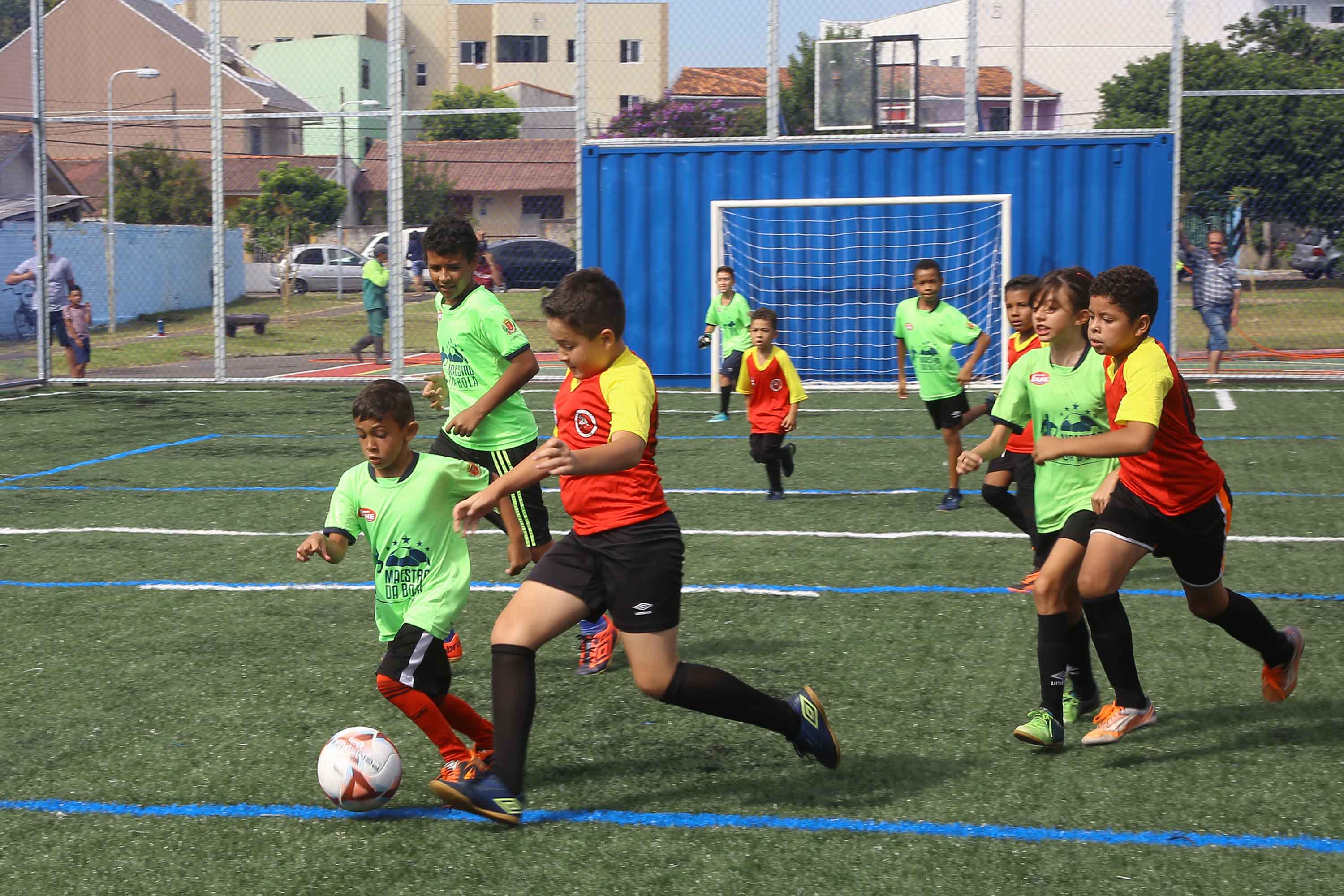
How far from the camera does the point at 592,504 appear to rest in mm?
4281

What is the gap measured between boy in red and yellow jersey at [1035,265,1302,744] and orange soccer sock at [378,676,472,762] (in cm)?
211

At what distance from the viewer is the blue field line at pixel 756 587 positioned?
22.4ft

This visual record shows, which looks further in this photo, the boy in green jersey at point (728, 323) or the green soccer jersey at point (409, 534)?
the boy in green jersey at point (728, 323)

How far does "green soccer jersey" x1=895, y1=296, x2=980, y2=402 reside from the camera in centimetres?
972

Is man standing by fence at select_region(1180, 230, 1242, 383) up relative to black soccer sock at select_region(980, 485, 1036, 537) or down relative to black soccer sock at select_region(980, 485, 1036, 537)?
up

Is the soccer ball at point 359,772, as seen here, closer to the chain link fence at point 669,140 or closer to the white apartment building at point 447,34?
the chain link fence at point 669,140

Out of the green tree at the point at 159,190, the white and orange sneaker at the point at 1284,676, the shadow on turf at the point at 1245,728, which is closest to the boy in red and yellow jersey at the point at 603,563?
the shadow on turf at the point at 1245,728

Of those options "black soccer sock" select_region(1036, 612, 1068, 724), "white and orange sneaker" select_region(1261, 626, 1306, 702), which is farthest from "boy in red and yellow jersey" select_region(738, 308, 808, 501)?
"black soccer sock" select_region(1036, 612, 1068, 724)

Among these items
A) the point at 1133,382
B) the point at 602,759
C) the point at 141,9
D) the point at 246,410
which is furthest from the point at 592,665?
the point at 141,9

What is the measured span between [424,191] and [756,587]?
12599 millimetres

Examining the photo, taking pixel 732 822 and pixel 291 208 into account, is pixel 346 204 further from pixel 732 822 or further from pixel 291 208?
pixel 732 822

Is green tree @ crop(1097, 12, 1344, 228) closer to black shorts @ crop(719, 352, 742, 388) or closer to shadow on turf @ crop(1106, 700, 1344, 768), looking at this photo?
black shorts @ crop(719, 352, 742, 388)

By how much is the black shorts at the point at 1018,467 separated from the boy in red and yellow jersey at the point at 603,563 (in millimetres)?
2775

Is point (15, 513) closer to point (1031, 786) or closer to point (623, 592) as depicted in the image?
point (623, 592)
